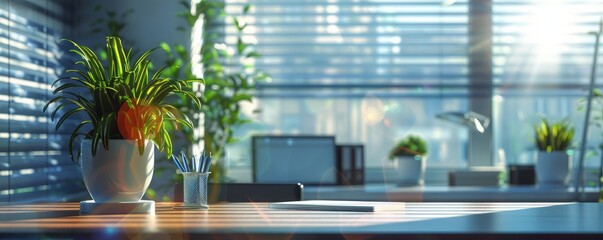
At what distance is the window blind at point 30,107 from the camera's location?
3.91m

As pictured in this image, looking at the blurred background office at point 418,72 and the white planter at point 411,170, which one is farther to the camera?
the blurred background office at point 418,72

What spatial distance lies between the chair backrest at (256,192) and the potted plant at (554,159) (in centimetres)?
206

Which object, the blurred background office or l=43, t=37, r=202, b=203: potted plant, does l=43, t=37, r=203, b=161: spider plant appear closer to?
l=43, t=37, r=202, b=203: potted plant

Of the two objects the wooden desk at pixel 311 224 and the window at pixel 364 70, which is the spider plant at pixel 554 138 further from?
the wooden desk at pixel 311 224

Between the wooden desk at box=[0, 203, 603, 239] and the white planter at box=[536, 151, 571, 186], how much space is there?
2.28m

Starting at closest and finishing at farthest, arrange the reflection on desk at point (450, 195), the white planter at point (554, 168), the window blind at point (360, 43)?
1. the reflection on desk at point (450, 195)
2. the white planter at point (554, 168)
3. the window blind at point (360, 43)

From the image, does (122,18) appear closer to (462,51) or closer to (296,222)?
(462,51)

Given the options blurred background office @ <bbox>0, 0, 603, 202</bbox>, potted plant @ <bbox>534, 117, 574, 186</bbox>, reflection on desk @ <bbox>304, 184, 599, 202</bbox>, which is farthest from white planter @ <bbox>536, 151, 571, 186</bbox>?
blurred background office @ <bbox>0, 0, 603, 202</bbox>

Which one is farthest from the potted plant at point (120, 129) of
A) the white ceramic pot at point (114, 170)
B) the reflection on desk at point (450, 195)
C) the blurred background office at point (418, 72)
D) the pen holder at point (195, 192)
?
the blurred background office at point (418, 72)

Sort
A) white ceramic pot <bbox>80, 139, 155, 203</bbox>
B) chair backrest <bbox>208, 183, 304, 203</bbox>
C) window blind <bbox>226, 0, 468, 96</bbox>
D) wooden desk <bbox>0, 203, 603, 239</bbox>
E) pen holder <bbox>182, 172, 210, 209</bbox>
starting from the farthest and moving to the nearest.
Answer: window blind <bbox>226, 0, 468, 96</bbox> < chair backrest <bbox>208, 183, 304, 203</bbox> < pen holder <bbox>182, 172, 210, 209</bbox> < white ceramic pot <bbox>80, 139, 155, 203</bbox> < wooden desk <bbox>0, 203, 603, 239</bbox>

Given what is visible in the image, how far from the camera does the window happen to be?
533cm

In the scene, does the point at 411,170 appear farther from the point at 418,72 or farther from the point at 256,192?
the point at 256,192

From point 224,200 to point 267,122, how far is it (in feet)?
8.04

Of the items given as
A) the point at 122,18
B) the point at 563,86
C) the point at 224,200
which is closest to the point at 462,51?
the point at 563,86
